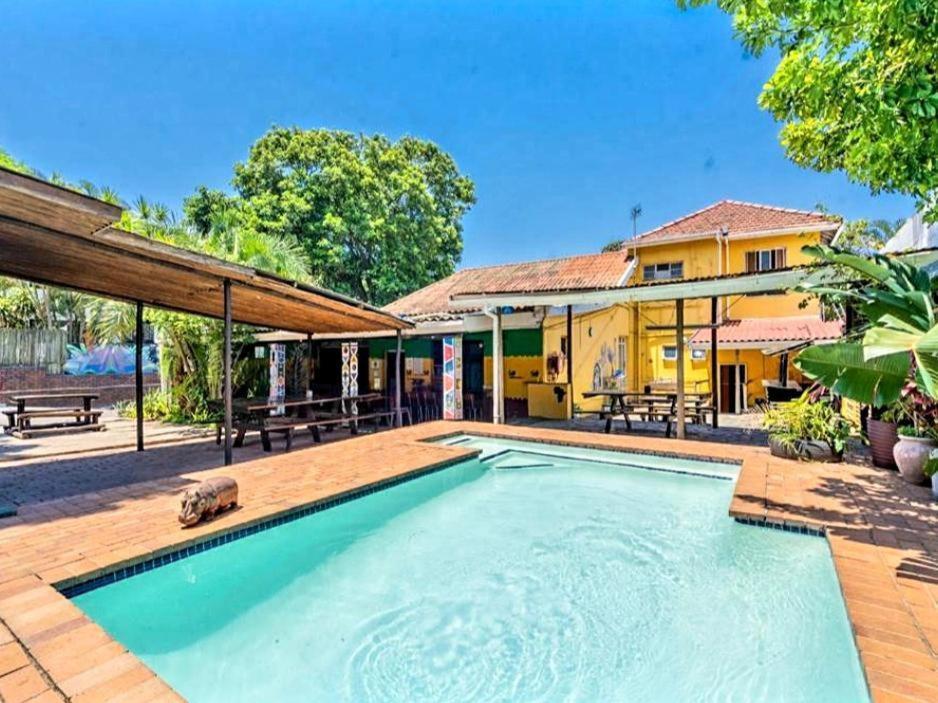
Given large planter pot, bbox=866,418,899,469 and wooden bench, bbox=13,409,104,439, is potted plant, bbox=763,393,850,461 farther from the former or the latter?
wooden bench, bbox=13,409,104,439

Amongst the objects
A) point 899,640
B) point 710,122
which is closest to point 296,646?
point 899,640

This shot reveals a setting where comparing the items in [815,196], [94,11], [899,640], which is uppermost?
[94,11]

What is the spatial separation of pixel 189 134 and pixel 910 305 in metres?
28.3

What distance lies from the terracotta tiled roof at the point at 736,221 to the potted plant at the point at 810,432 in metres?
15.3

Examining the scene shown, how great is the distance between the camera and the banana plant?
10.1 ft

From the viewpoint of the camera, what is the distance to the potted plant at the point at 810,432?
7773mm

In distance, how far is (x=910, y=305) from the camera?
4164 mm

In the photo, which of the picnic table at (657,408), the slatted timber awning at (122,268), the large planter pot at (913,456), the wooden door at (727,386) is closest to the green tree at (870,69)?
the large planter pot at (913,456)

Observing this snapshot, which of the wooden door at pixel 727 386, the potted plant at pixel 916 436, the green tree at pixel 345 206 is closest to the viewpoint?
the potted plant at pixel 916 436

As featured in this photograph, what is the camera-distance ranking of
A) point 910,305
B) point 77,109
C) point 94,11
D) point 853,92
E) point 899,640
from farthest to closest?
1. point 77,109
2. point 94,11
3. point 853,92
4. point 910,305
5. point 899,640

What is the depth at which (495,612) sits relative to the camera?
434cm

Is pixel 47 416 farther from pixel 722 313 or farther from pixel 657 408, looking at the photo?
pixel 722 313

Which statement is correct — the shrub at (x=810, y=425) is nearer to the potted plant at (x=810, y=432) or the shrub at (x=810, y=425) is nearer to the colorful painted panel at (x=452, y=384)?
the potted plant at (x=810, y=432)

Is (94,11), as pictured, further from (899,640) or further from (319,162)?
(899,640)
